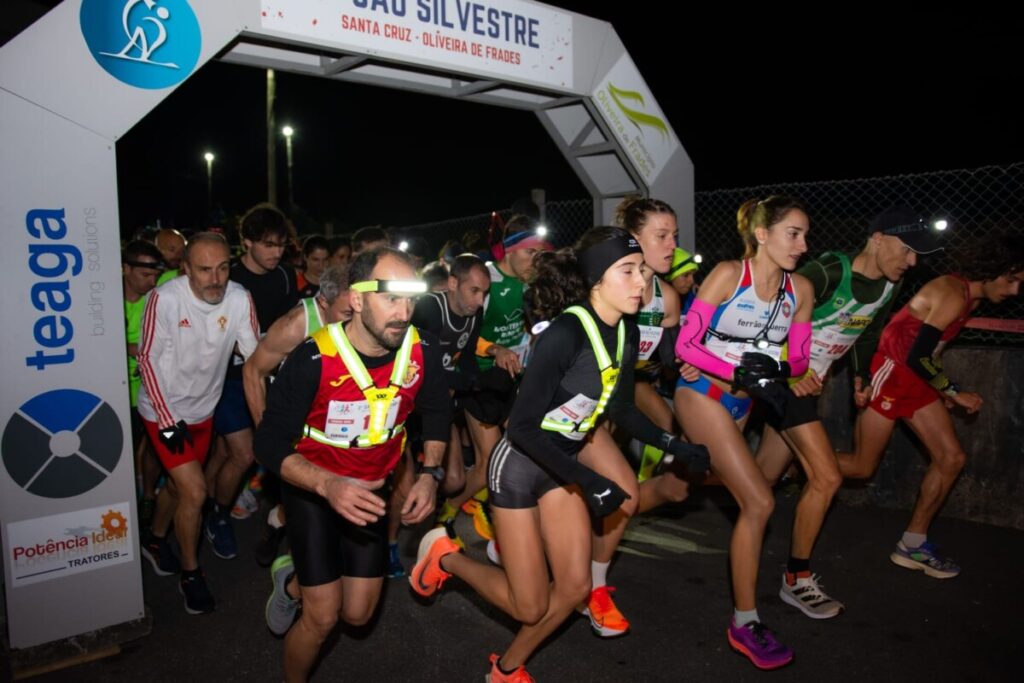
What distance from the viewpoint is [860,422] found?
5340 millimetres

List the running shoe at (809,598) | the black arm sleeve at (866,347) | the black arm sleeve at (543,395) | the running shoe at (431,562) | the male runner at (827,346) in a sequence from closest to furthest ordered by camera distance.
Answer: the black arm sleeve at (543,395), the running shoe at (431,562), the male runner at (827,346), the running shoe at (809,598), the black arm sleeve at (866,347)

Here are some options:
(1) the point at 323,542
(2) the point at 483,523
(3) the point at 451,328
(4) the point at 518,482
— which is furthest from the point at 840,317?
(1) the point at 323,542

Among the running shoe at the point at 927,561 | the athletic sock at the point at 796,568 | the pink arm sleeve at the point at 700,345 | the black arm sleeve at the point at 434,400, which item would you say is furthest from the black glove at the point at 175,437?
the running shoe at the point at 927,561

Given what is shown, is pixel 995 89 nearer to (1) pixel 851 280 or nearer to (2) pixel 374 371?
(1) pixel 851 280

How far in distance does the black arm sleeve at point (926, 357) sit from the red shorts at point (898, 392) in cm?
11

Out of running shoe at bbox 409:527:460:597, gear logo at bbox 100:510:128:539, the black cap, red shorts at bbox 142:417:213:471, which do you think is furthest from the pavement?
the black cap

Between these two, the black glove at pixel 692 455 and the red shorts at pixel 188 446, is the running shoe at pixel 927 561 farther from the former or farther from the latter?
the red shorts at pixel 188 446

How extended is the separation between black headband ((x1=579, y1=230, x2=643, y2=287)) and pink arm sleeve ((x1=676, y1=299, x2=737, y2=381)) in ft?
3.29

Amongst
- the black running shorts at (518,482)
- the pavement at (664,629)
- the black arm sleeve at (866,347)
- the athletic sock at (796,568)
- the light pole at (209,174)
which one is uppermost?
the light pole at (209,174)

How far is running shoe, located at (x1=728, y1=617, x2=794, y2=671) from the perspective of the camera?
12.5 feet

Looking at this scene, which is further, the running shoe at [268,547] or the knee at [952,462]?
the running shoe at [268,547]

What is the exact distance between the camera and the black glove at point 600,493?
2.92m

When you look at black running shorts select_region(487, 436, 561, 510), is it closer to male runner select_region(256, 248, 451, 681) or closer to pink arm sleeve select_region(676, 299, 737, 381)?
male runner select_region(256, 248, 451, 681)

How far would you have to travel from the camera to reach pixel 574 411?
11.3 ft
